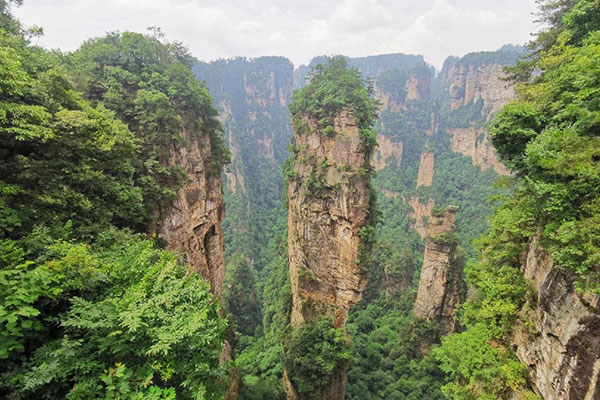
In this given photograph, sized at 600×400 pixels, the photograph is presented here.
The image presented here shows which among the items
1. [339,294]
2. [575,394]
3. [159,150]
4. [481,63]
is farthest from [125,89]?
[481,63]

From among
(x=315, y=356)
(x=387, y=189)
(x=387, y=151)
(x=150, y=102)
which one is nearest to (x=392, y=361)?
(x=315, y=356)

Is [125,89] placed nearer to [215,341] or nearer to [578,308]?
[215,341]

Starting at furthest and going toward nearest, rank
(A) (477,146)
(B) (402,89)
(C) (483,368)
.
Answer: (B) (402,89), (A) (477,146), (C) (483,368)

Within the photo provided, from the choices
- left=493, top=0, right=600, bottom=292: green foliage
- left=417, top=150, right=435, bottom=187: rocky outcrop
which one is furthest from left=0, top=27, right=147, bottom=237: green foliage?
left=417, top=150, right=435, bottom=187: rocky outcrop

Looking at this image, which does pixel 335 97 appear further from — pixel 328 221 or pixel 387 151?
pixel 387 151

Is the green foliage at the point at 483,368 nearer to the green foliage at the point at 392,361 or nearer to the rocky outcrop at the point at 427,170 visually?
the green foliage at the point at 392,361

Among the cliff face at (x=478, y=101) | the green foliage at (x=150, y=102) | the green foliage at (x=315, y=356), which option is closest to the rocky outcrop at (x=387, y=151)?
the cliff face at (x=478, y=101)
